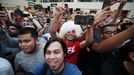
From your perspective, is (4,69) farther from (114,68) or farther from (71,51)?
(71,51)

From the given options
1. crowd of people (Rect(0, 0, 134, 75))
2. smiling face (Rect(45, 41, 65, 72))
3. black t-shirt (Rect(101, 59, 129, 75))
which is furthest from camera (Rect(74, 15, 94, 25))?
black t-shirt (Rect(101, 59, 129, 75))

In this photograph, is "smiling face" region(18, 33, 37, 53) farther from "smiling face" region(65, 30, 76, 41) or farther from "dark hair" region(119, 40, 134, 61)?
A: "dark hair" region(119, 40, 134, 61)

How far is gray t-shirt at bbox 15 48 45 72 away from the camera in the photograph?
3.31 meters

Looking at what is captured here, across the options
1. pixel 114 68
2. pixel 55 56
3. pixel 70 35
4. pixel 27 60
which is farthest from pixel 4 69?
pixel 70 35

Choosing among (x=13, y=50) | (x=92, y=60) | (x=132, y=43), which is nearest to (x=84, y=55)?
(x=92, y=60)

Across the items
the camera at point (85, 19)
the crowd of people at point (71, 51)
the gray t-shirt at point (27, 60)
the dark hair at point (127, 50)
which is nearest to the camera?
the dark hair at point (127, 50)

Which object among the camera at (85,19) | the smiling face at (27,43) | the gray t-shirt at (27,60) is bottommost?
the gray t-shirt at (27,60)

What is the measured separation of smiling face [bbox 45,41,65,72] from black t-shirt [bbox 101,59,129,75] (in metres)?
0.40

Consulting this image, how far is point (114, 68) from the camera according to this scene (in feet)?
8.13

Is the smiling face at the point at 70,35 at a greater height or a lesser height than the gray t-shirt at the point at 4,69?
lesser

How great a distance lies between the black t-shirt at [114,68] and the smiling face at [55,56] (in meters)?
0.40

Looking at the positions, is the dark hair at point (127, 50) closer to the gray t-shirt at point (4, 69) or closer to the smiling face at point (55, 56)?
the smiling face at point (55, 56)

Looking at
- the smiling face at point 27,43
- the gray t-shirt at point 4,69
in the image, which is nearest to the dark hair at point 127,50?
the gray t-shirt at point 4,69

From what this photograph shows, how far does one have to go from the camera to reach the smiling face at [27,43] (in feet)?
11.0
